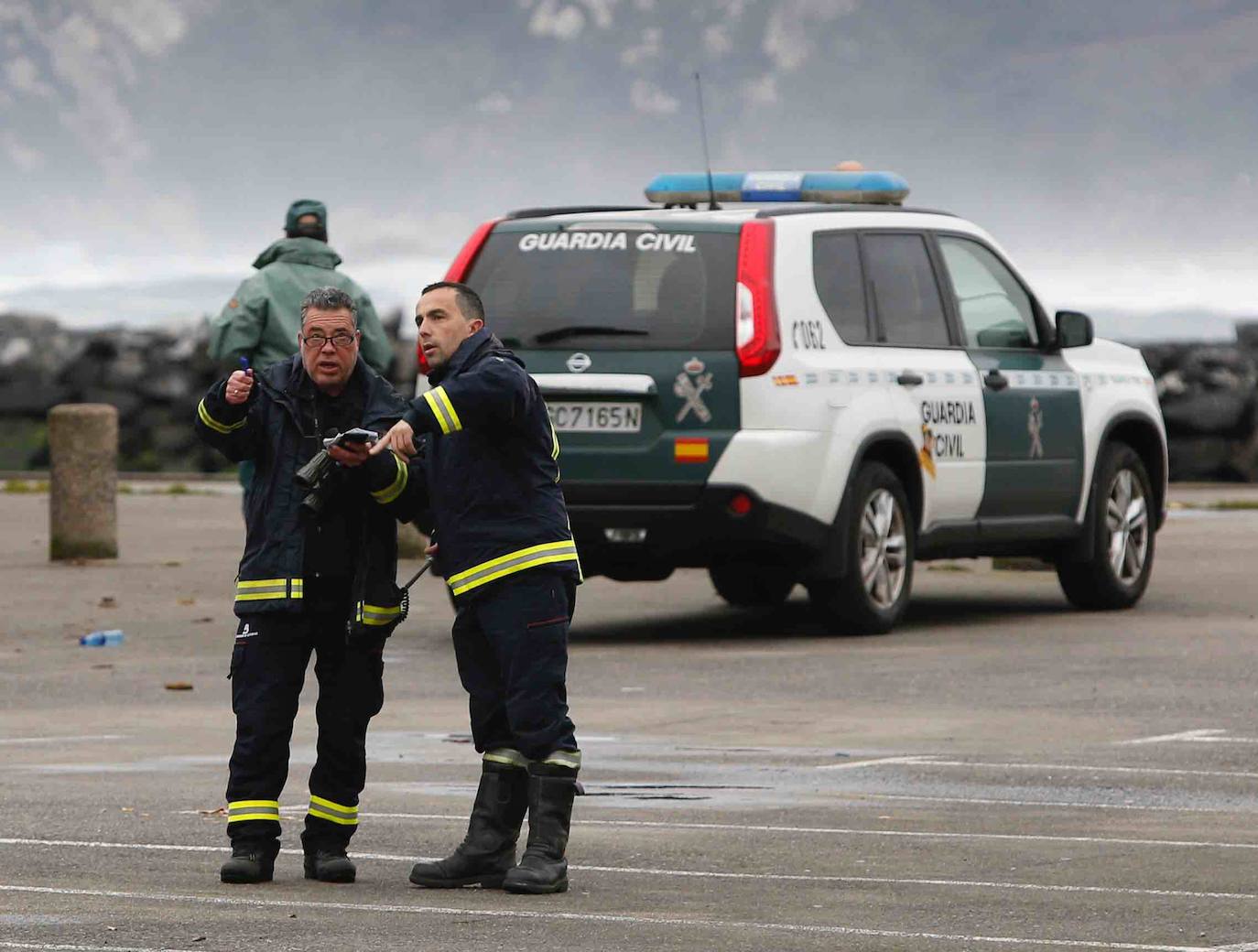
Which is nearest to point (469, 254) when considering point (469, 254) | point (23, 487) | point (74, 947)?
point (469, 254)

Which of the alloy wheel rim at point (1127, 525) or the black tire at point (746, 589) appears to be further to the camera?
the black tire at point (746, 589)

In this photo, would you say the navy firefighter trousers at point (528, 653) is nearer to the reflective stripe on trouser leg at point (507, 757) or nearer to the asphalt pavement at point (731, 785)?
the reflective stripe on trouser leg at point (507, 757)

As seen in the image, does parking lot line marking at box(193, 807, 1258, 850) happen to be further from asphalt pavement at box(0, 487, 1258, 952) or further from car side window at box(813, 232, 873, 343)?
A: car side window at box(813, 232, 873, 343)

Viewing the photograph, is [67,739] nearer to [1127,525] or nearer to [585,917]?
[585,917]

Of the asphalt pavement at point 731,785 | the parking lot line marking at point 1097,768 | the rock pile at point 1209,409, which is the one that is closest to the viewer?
the asphalt pavement at point 731,785

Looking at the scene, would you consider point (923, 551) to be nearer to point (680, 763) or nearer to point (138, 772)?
point (680, 763)

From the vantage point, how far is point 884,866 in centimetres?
752

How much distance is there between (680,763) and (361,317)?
6219mm

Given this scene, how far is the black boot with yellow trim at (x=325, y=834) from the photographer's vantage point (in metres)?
7.41

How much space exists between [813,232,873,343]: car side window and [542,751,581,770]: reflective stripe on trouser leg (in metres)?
6.59

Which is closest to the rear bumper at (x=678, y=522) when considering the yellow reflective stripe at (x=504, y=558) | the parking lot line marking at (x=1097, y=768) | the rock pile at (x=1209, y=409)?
the parking lot line marking at (x=1097, y=768)

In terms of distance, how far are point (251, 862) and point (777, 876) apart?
128cm

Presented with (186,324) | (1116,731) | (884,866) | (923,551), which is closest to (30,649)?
(923,551)

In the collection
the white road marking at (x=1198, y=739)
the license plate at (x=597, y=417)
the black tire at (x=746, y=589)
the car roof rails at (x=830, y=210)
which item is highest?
the car roof rails at (x=830, y=210)
